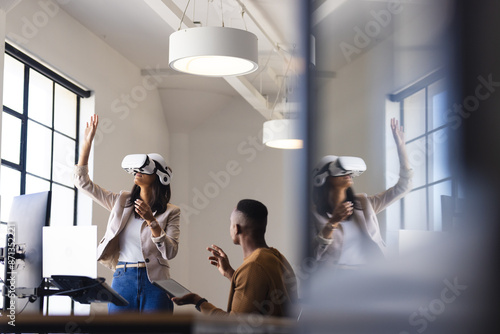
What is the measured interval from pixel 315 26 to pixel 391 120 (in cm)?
8

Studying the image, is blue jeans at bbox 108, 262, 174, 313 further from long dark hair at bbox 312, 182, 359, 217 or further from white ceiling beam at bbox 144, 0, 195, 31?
long dark hair at bbox 312, 182, 359, 217

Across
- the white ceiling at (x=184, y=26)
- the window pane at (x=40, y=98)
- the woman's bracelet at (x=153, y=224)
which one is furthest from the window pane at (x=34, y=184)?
the woman's bracelet at (x=153, y=224)

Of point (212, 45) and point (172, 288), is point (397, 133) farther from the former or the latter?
point (212, 45)

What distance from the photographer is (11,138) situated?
16.7 feet

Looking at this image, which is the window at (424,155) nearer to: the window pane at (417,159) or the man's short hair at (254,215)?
the window pane at (417,159)

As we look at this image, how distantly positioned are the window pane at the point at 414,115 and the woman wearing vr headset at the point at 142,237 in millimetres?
2828

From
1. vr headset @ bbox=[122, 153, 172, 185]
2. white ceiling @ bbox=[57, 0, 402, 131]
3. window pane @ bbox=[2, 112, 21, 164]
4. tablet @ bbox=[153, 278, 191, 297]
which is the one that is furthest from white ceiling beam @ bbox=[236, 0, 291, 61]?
tablet @ bbox=[153, 278, 191, 297]

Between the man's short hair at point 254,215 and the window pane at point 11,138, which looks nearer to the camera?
the man's short hair at point 254,215

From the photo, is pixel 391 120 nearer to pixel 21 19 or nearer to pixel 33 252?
pixel 33 252

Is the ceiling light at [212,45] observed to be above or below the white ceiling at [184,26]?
below

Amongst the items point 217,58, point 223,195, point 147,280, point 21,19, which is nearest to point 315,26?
point 147,280

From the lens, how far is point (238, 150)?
28.9ft

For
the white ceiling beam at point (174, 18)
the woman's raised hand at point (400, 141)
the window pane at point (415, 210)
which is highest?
the white ceiling beam at point (174, 18)

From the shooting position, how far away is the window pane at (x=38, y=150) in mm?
5379
